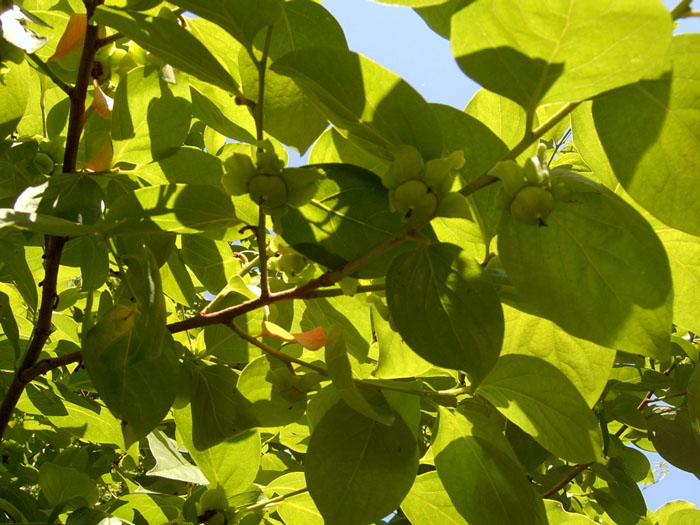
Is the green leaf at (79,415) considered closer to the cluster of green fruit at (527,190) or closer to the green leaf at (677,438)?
the cluster of green fruit at (527,190)

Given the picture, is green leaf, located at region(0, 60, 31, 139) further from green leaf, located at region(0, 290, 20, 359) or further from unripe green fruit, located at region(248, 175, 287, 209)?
unripe green fruit, located at region(248, 175, 287, 209)

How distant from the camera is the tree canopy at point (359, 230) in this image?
23.8 inches

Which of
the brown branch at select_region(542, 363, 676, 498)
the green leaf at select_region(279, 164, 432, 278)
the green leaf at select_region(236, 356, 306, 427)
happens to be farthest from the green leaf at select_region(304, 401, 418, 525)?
the brown branch at select_region(542, 363, 676, 498)

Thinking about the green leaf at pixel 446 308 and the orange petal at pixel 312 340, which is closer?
the green leaf at pixel 446 308

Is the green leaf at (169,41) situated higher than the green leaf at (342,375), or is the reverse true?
the green leaf at (169,41)

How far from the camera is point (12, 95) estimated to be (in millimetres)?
944

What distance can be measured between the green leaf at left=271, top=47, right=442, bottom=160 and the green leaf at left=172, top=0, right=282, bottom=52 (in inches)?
3.7

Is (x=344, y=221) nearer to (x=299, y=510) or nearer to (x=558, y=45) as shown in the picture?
(x=558, y=45)

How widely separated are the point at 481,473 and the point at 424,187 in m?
0.45

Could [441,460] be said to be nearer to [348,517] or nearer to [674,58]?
[348,517]

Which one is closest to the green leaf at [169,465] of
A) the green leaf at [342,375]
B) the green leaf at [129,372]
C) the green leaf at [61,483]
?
the green leaf at [61,483]

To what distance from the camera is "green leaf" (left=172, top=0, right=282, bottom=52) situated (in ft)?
2.16

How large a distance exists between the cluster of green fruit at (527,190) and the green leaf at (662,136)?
0.10 metres

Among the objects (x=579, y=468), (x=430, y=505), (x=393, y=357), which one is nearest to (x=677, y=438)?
(x=579, y=468)
